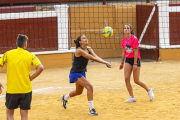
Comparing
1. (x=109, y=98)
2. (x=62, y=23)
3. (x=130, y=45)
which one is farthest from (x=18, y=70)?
(x=62, y=23)

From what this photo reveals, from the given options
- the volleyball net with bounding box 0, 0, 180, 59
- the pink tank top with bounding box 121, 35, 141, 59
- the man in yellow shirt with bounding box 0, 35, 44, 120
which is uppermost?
the volleyball net with bounding box 0, 0, 180, 59

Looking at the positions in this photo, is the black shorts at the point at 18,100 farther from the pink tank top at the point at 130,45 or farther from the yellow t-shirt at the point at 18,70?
the pink tank top at the point at 130,45

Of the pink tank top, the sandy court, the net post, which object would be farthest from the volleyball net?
the pink tank top

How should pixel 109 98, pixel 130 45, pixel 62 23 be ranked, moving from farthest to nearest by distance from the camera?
1. pixel 62 23
2. pixel 109 98
3. pixel 130 45

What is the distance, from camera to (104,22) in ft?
52.1

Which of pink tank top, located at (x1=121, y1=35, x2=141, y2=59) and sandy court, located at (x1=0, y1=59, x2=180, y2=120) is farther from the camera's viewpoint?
pink tank top, located at (x1=121, y1=35, x2=141, y2=59)

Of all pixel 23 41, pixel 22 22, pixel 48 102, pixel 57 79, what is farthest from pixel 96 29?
pixel 23 41

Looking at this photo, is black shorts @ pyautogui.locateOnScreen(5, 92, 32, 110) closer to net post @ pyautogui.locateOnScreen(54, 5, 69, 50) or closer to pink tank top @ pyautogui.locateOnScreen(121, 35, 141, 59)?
pink tank top @ pyautogui.locateOnScreen(121, 35, 141, 59)

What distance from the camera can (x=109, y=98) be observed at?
823 centimetres

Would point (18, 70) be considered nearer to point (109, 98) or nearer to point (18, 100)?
point (18, 100)

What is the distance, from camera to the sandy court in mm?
6758

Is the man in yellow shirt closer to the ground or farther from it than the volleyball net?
closer to the ground

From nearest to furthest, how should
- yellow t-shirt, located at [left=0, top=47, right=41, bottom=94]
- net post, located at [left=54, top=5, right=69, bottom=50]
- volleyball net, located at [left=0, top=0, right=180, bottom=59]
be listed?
yellow t-shirt, located at [left=0, top=47, right=41, bottom=94] < volleyball net, located at [left=0, top=0, right=180, bottom=59] < net post, located at [left=54, top=5, right=69, bottom=50]

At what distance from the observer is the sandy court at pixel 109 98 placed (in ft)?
22.2
